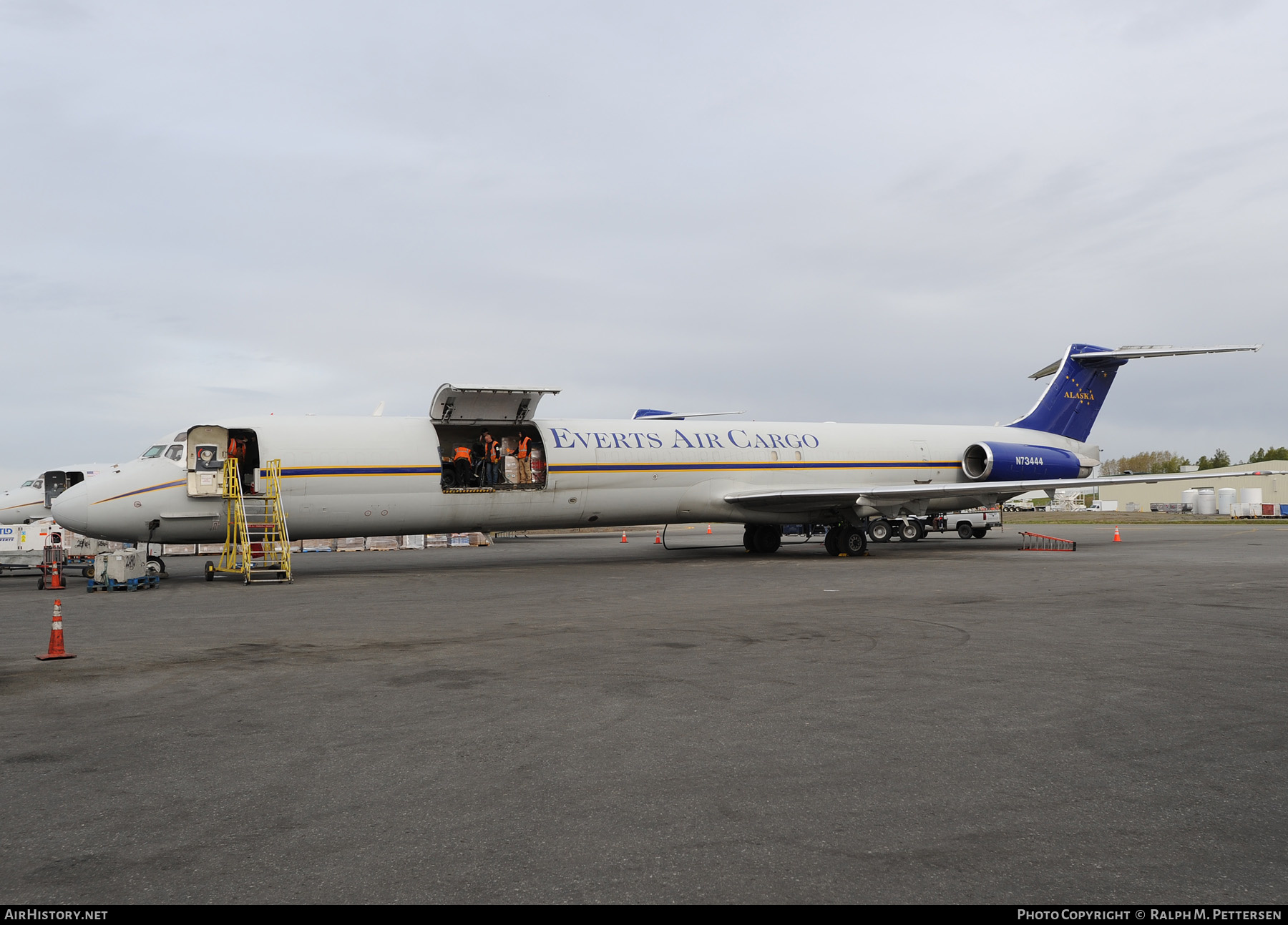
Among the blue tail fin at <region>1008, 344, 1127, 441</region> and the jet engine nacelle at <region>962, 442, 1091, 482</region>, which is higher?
the blue tail fin at <region>1008, 344, 1127, 441</region>

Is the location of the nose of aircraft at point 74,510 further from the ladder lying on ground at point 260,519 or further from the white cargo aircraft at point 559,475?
the ladder lying on ground at point 260,519

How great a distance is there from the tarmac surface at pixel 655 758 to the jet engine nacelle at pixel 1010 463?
1484 cm

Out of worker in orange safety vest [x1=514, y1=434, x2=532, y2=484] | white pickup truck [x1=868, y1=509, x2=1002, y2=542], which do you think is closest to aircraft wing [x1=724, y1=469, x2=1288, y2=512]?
worker in orange safety vest [x1=514, y1=434, x2=532, y2=484]

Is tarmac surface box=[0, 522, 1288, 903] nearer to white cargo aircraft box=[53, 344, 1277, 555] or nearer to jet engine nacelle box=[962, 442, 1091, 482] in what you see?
white cargo aircraft box=[53, 344, 1277, 555]

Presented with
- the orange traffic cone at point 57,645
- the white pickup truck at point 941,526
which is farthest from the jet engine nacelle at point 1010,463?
the orange traffic cone at point 57,645

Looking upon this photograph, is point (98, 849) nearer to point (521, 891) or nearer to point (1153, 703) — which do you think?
point (521, 891)

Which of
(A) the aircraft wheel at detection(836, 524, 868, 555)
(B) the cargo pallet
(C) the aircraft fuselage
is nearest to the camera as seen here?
(B) the cargo pallet

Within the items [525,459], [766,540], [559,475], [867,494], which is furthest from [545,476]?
[867,494]

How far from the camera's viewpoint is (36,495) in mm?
25766

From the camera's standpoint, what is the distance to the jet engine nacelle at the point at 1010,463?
2552 cm

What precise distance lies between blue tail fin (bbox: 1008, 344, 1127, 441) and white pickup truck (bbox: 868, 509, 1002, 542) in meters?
4.40

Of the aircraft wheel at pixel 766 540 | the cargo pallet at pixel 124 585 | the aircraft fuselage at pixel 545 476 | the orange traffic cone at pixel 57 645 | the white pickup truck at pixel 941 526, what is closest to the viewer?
the orange traffic cone at pixel 57 645

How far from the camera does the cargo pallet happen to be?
16156mm
